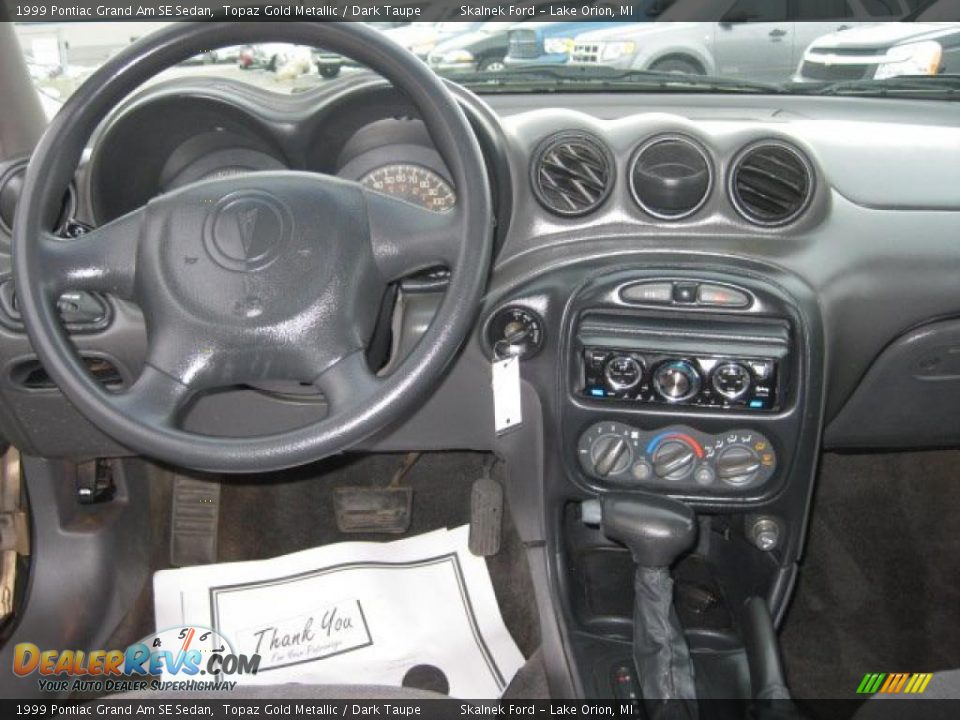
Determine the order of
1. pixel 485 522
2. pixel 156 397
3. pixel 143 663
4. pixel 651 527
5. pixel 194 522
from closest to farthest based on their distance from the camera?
pixel 156 397
pixel 651 527
pixel 143 663
pixel 485 522
pixel 194 522

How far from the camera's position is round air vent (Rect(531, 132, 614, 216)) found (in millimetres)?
1507

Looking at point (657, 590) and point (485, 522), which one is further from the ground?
point (657, 590)

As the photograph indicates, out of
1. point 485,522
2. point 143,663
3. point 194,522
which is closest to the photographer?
point 143,663

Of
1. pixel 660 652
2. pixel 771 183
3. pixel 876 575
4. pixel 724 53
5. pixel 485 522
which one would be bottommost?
pixel 876 575

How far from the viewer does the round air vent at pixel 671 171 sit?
4.90 ft

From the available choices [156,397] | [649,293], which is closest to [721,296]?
[649,293]

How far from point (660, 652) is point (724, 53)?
1167 mm

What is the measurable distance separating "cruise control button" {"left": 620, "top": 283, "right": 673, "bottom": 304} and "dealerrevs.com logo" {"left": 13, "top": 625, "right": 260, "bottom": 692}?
1.00 m

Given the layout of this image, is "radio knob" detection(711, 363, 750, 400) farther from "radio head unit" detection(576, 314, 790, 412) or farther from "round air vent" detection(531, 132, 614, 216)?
"round air vent" detection(531, 132, 614, 216)

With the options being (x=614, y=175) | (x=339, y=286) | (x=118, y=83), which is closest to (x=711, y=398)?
(x=614, y=175)

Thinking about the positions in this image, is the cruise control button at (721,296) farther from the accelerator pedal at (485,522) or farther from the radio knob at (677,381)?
the accelerator pedal at (485,522)

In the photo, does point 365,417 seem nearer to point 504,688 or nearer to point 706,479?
point 706,479

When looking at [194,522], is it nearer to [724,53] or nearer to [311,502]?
[311,502]

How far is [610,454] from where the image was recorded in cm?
157
